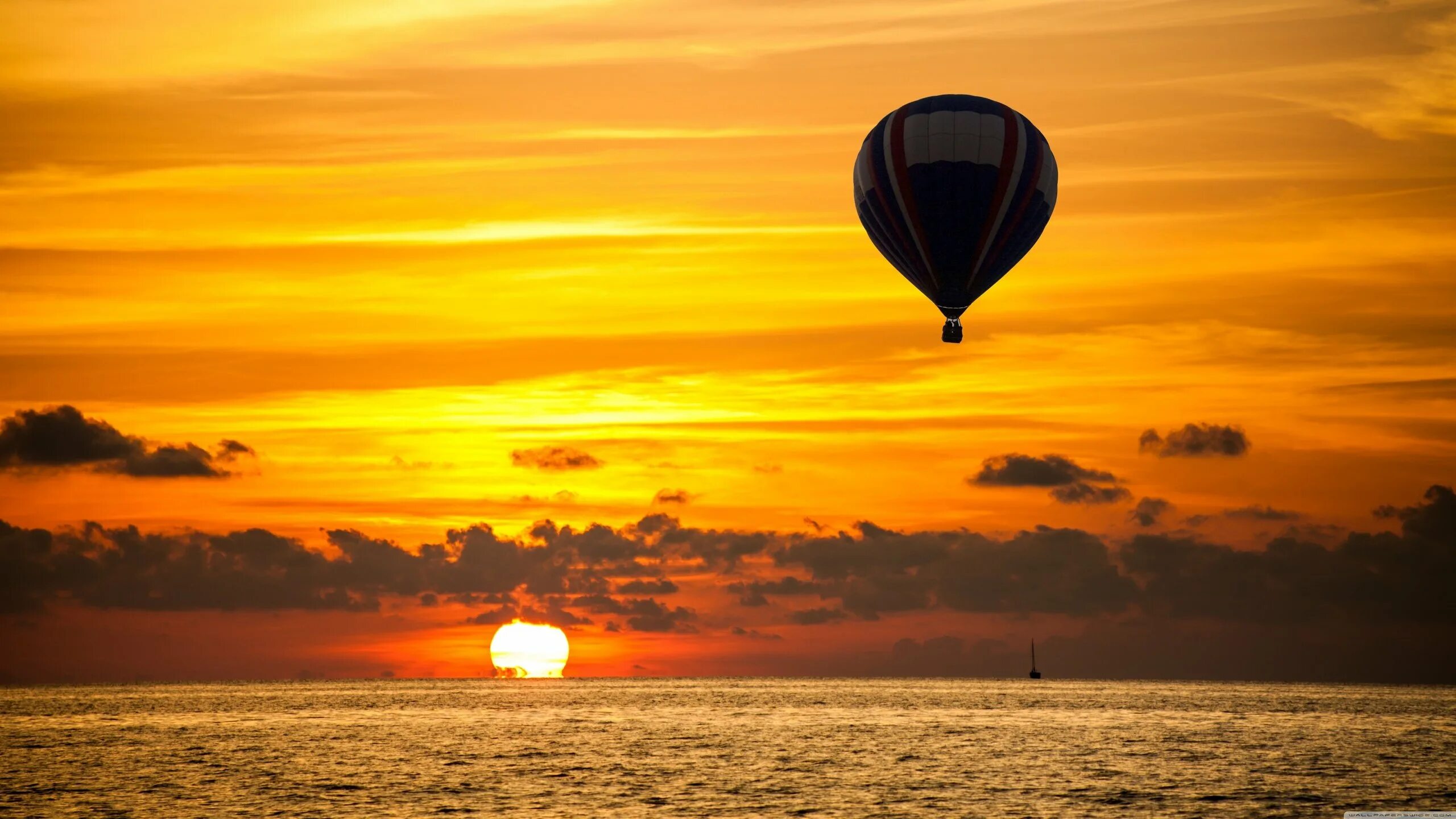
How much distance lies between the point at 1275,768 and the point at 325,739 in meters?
102

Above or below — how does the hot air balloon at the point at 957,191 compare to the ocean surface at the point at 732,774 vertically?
above

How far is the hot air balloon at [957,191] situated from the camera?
3684 inches

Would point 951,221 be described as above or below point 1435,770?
above

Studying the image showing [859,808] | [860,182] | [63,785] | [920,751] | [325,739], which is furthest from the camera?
[325,739]

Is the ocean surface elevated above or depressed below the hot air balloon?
below

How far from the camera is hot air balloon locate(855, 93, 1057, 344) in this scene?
9356 cm

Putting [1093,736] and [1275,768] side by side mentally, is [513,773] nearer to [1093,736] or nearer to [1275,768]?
[1275,768]

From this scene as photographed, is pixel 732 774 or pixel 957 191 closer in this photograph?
pixel 957 191

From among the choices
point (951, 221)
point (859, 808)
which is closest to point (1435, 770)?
point (859, 808)

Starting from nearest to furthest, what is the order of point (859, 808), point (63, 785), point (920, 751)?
1. point (859, 808)
2. point (63, 785)
3. point (920, 751)

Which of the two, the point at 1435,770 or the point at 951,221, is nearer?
the point at 951,221

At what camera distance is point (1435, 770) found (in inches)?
4988

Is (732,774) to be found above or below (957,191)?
below

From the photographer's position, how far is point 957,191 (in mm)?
93438
